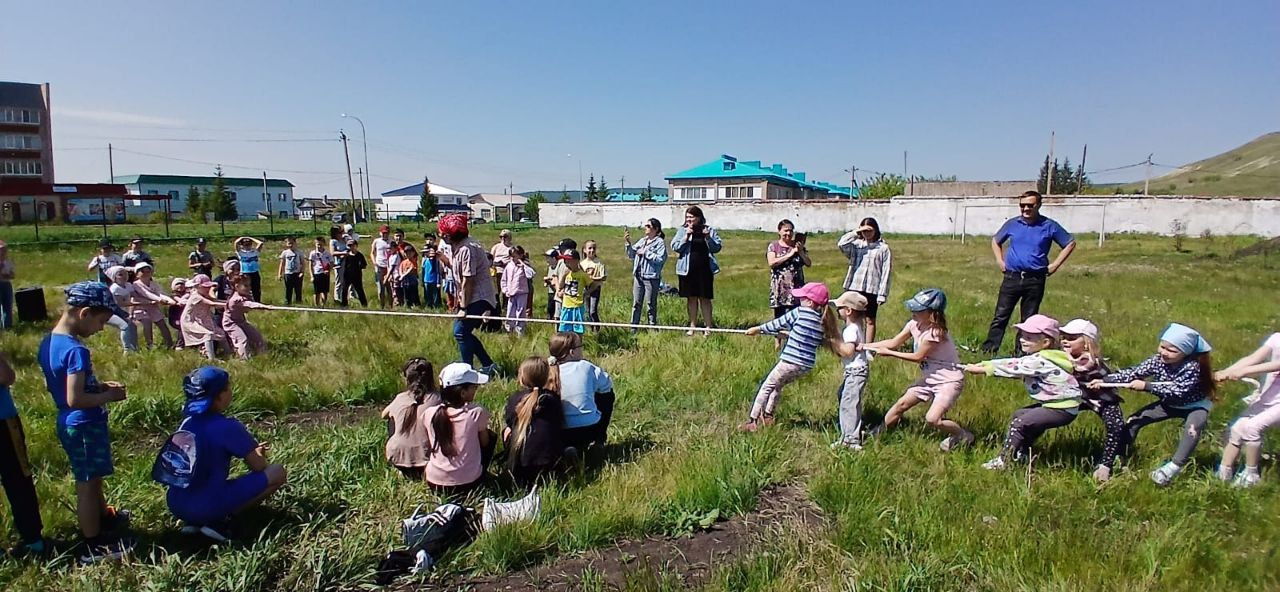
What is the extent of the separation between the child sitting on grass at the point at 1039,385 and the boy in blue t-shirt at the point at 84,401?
17.4ft

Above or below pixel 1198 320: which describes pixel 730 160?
above

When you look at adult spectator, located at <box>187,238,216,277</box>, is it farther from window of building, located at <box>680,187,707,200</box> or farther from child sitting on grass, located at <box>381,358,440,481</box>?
window of building, located at <box>680,187,707,200</box>

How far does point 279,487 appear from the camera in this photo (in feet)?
14.1

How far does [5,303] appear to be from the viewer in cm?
1027

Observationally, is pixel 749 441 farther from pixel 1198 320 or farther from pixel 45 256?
pixel 45 256

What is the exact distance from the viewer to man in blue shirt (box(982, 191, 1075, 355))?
7.51m

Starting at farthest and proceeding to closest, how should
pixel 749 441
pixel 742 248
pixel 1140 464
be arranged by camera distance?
pixel 742 248, pixel 749 441, pixel 1140 464

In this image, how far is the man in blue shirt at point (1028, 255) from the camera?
24.6 ft

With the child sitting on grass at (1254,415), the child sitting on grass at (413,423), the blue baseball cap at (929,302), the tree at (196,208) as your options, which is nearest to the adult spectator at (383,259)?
the child sitting on grass at (413,423)

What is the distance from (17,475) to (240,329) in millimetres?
5087

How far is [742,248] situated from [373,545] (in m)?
27.2

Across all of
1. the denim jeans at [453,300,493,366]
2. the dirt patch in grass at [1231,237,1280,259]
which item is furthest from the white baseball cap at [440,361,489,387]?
the dirt patch in grass at [1231,237,1280,259]

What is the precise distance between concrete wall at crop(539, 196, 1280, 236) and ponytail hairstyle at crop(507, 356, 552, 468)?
2863 centimetres

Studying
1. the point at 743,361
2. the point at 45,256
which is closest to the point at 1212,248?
the point at 743,361
